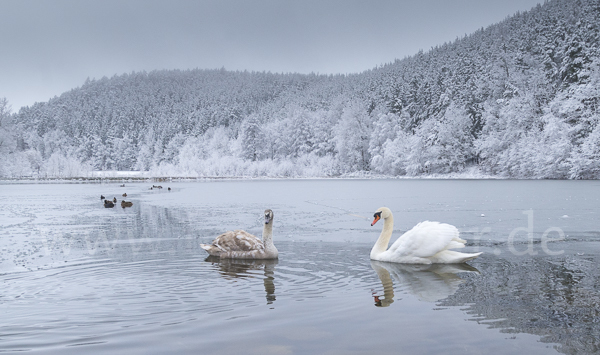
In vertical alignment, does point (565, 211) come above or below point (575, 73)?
below

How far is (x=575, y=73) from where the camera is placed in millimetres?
57594

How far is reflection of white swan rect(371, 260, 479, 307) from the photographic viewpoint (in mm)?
6090

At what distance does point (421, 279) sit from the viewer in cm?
718

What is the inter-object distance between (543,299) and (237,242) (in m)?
5.38

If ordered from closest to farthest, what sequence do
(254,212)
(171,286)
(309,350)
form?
1. (309,350)
2. (171,286)
3. (254,212)

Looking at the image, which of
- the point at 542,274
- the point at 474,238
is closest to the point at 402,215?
the point at 474,238

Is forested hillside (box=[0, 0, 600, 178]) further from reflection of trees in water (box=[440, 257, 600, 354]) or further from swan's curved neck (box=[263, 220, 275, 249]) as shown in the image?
swan's curved neck (box=[263, 220, 275, 249])

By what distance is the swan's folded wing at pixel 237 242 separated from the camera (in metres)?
8.98

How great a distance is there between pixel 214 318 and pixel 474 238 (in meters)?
8.03

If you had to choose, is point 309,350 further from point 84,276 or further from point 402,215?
point 402,215

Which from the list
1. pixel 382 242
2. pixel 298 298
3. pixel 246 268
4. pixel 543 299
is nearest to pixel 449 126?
pixel 382 242

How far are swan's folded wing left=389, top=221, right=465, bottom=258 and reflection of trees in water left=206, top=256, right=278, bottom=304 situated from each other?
222cm

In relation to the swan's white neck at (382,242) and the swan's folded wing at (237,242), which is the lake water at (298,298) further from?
the swan's folded wing at (237,242)

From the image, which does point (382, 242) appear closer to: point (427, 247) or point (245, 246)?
point (427, 247)
